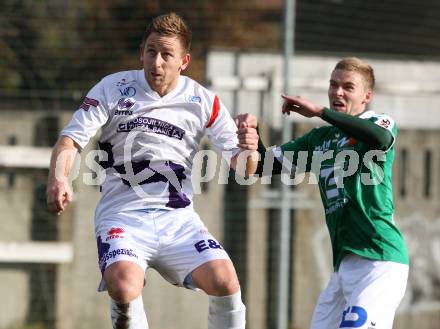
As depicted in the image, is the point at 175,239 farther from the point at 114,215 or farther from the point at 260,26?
the point at 260,26

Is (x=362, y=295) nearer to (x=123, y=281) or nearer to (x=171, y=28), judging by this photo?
(x=123, y=281)

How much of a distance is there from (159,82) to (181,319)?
4256mm

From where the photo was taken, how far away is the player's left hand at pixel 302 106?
5.48 metres

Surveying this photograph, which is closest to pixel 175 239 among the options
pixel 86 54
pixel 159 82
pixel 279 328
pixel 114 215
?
pixel 114 215

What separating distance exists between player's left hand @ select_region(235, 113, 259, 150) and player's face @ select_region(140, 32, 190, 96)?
0.47 m

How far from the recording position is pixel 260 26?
15.8 m

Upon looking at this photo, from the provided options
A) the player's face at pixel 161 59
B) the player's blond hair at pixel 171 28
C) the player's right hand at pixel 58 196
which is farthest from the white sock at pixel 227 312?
the player's blond hair at pixel 171 28

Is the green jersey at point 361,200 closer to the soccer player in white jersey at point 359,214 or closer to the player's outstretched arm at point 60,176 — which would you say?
the soccer player in white jersey at point 359,214

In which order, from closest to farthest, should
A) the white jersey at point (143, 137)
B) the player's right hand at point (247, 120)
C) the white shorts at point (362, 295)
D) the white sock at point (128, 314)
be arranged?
1. the white sock at point (128, 314)
2. the player's right hand at point (247, 120)
3. the white shorts at point (362, 295)
4. the white jersey at point (143, 137)

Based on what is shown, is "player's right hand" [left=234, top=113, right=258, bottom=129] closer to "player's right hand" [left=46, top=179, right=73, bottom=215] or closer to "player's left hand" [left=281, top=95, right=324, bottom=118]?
"player's left hand" [left=281, top=95, right=324, bottom=118]

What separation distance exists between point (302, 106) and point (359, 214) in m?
0.74

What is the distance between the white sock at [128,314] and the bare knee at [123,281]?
1.3 inches

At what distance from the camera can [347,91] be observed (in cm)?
603

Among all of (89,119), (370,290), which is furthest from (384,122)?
(89,119)
